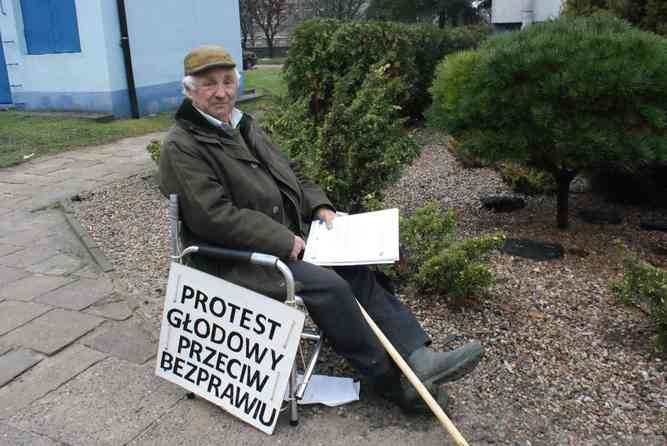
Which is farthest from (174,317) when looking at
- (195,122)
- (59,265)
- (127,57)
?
(127,57)

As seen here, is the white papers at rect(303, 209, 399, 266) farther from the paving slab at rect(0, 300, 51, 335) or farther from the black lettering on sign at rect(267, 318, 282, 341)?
the paving slab at rect(0, 300, 51, 335)

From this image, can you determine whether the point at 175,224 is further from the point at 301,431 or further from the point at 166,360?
the point at 301,431

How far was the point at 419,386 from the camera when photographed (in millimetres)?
2396

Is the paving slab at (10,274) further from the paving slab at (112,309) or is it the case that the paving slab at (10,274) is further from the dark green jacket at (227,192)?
the dark green jacket at (227,192)

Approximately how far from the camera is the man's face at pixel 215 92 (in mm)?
2742

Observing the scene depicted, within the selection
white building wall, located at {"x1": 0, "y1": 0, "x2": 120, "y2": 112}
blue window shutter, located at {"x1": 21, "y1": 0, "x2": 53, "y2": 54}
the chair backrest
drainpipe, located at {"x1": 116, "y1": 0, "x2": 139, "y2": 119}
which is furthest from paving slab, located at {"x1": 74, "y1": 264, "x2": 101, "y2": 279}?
blue window shutter, located at {"x1": 21, "y1": 0, "x2": 53, "y2": 54}

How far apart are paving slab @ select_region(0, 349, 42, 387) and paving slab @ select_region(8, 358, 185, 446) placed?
0.96ft

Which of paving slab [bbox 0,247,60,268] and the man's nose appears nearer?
the man's nose

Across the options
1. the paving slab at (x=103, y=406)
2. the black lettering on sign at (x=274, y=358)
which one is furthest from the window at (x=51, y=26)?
the black lettering on sign at (x=274, y=358)

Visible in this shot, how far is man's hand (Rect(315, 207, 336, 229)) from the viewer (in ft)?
9.98

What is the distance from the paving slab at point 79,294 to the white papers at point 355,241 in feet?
5.45

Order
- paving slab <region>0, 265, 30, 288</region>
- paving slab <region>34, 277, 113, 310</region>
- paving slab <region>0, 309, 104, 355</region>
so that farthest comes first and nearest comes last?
paving slab <region>0, 265, 30, 288</region>
paving slab <region>34, 277, 113, 310</region>
paving slab <region>0, 309, 104, 355</region>

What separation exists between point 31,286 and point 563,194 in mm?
3776

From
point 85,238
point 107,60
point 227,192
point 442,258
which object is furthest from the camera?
point 107,60
